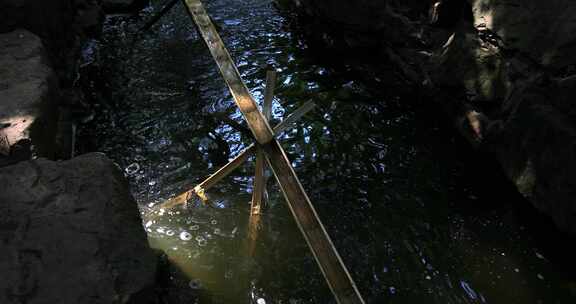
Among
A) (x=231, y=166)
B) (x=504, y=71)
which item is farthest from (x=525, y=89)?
(x=231, y=166)

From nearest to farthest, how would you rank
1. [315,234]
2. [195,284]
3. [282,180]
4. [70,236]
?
[70,236], [315,234], [282,180], [195,284]

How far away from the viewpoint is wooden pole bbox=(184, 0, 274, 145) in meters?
3.69

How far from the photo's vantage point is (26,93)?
4250mm

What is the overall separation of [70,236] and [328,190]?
285 centimetres

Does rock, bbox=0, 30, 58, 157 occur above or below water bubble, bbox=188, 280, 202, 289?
above

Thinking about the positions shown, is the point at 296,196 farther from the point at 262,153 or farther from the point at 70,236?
the point at 70,236

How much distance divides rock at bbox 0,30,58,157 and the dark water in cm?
107

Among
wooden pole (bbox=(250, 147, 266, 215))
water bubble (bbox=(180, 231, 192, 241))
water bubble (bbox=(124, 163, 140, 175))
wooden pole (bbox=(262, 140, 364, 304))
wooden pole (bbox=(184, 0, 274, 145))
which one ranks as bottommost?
water bubble (bbox=(124, 163, 140, 175))

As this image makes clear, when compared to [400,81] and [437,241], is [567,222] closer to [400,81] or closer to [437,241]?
[437,241]

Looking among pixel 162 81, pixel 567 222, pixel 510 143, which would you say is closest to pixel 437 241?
pixel 567 222

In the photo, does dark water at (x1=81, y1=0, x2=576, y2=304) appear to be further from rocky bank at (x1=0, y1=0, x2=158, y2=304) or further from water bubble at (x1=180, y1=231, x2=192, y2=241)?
rocky bank at (x1=0, y1=0, x2=158, y2=304)

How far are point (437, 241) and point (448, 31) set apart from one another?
134 inches

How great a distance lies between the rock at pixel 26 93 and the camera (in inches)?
149

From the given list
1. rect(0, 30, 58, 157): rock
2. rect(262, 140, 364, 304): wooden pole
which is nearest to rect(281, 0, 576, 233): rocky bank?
rect(262, 140, 364, 304): wooden pole
